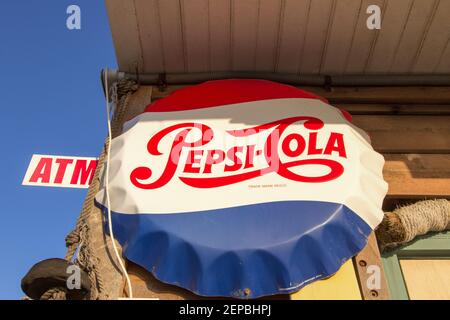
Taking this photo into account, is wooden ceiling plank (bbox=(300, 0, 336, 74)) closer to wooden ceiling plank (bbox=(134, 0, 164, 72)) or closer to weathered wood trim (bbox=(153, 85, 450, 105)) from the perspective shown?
weathered wood trim (bbox=(153, 85, 450, 105))

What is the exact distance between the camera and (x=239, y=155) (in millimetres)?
1930

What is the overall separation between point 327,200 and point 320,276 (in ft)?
1.06

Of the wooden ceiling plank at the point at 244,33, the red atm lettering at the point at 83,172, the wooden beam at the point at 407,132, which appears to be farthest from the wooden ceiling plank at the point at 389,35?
the red atm lettering at the point at 83,172

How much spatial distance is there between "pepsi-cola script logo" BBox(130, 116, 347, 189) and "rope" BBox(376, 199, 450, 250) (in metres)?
0.36

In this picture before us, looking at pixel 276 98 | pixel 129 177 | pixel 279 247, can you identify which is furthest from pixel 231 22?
pixel 279 247

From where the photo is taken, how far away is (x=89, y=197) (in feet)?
6.30

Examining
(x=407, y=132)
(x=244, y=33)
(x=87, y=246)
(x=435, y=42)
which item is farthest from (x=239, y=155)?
(x=435, y=42)

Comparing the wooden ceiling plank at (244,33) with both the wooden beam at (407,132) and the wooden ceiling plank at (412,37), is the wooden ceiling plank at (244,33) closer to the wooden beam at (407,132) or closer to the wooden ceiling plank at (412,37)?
the wooden beam at (407,132)

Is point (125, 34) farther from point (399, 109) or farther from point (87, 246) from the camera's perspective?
point (399, 109)

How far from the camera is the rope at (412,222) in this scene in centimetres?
185

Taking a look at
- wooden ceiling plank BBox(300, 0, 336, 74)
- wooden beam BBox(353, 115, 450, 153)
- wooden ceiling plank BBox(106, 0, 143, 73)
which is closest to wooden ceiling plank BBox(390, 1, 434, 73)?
wooden beam BBox(353, 115, 450, 153)

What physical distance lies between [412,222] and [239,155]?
2.86ft

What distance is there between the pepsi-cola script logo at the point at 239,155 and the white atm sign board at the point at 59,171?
402 millimetres

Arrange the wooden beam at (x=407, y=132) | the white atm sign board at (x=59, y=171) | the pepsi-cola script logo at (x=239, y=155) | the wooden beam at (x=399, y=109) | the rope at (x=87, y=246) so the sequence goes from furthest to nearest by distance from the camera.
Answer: the wooden beam at (x=399, y=109), the wooden beam at (x=407, y=132), the white atm sign board at (x=59, y=171), the pepsi-cola script logo at (x=239, y=155), the rope at (x=87, y=246)
